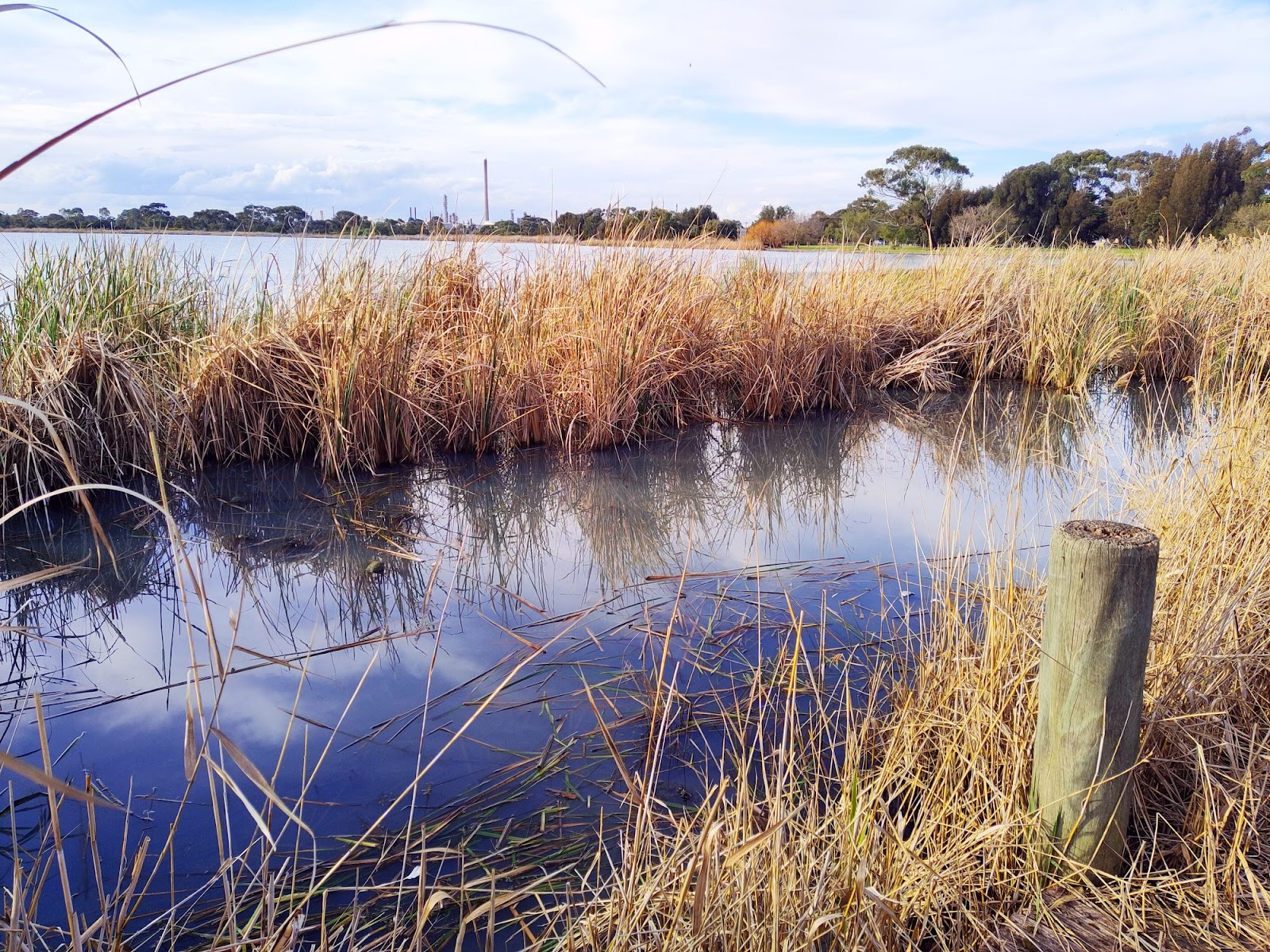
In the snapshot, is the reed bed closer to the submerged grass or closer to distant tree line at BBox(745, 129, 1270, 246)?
the submerged grass

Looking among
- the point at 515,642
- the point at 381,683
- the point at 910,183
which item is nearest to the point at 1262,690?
the point at 515,642

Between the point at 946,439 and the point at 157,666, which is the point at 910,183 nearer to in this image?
the point at 946,439

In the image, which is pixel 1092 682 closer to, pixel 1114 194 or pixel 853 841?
pixel 853 841

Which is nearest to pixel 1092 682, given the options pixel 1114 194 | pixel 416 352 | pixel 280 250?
pixel 416 352

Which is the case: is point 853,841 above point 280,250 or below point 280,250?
below

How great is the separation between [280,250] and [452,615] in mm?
3232

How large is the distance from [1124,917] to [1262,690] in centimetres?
90

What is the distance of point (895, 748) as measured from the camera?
1848 mm

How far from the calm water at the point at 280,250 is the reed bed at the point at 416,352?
72 mm

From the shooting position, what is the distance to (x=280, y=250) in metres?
5.10

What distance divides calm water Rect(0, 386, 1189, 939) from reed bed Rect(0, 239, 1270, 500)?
0.89 ft

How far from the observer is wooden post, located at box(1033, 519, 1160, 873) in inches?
56.7

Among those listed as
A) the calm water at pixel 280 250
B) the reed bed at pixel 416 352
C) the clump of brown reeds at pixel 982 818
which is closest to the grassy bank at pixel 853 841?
the clump of brown reeds at pixel 982 818

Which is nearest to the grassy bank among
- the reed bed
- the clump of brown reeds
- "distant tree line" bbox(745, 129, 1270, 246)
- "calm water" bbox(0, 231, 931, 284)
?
A: the clump of brown reeds
